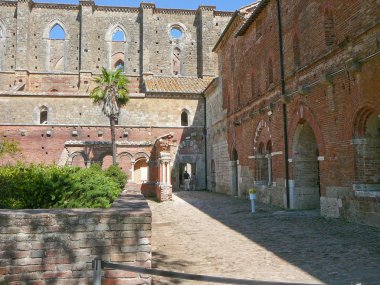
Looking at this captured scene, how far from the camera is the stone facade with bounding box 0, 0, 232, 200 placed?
2973cm

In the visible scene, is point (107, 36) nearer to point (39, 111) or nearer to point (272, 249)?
point (39, 111)

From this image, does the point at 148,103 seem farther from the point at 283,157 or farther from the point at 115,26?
the point at 283,157

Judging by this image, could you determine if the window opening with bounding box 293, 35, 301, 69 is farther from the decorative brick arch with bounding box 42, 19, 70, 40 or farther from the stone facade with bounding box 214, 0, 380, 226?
the decorative brick arch with bounding box 42, 19, 70, 40

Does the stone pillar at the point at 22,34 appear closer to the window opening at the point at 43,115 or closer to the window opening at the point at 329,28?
the window opening at the point at 43,115

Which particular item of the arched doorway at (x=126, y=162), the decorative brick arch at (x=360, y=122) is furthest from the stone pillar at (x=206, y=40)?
the decorative brick arch at (x=360, y=122)

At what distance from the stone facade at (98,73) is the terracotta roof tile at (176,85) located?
0.31 ft

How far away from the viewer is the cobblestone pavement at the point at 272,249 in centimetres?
622

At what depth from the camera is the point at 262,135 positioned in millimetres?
18203

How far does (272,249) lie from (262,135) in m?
10.6

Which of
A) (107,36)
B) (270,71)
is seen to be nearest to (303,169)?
(270,71)

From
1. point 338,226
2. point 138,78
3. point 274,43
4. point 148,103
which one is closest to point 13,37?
point 138,78

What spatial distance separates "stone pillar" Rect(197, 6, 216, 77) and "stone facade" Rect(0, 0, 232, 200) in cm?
11

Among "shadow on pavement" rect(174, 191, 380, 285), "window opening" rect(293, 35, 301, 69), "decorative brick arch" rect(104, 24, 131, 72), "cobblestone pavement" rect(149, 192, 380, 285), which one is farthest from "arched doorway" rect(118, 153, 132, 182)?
"decorative brick arch" rect(104, 24, 131, 72)

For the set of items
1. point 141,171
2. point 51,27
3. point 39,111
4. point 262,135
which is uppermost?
point 51,27
